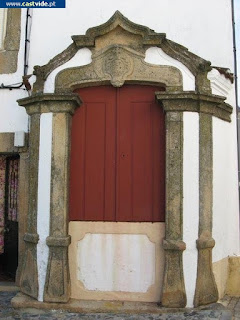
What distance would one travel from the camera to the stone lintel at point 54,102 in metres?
5.45

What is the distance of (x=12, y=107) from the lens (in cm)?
639

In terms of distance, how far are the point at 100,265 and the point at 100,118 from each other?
2.14 meters

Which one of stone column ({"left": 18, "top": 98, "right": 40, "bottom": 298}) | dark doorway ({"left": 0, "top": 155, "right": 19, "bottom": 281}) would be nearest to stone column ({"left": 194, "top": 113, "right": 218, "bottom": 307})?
stone column ({"left": 18, "top": 98, "right": 40, "bottom": 298})

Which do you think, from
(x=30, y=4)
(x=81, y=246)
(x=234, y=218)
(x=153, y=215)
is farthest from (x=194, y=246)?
(x=30, y=4)

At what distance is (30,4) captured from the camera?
20.5 feet

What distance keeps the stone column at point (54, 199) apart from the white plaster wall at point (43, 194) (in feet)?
0.20

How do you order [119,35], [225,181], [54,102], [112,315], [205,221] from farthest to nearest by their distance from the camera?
[225,181] < [119,35] < [54,102] < [205,221] < [112,315]

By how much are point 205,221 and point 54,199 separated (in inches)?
84.4

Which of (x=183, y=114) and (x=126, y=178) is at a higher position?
(x=183, y=114)

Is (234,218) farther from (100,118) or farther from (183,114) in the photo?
(100,118)

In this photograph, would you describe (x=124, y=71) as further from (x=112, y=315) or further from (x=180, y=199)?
(x=112, y=315)

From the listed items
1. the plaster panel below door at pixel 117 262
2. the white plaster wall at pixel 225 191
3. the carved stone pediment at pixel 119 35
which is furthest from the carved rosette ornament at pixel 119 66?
the plaster panel below door at pixel 117 262

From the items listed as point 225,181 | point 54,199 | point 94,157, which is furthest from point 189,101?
point 54,199

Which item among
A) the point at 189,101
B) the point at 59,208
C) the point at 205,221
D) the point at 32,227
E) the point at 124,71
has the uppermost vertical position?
the point at 124,71
